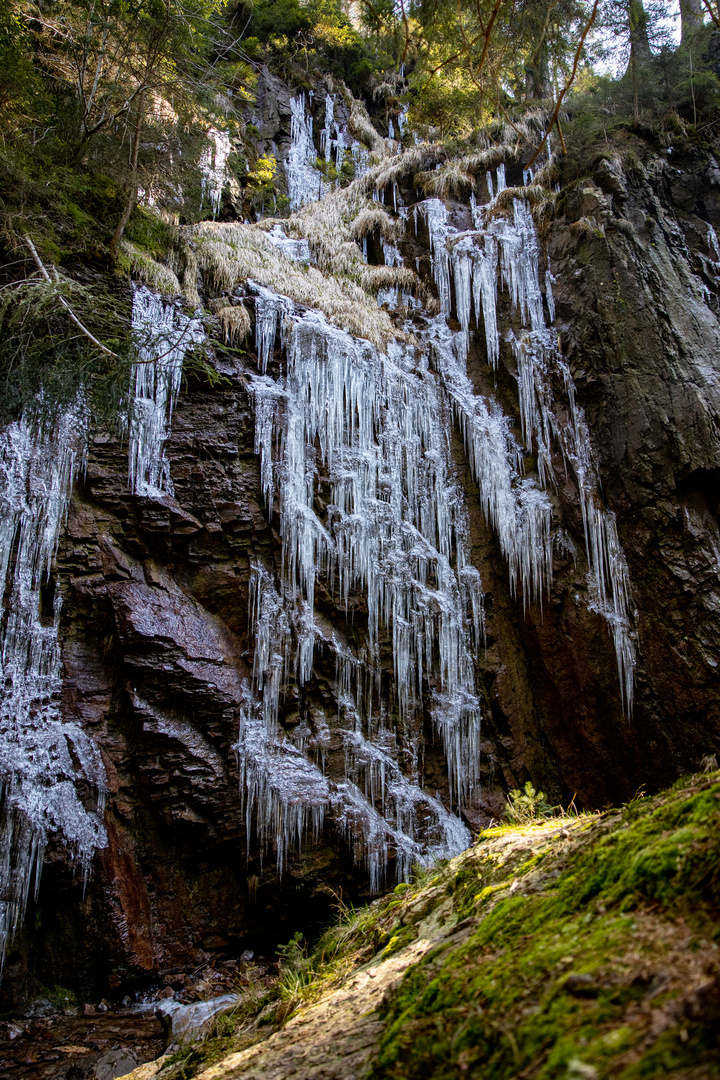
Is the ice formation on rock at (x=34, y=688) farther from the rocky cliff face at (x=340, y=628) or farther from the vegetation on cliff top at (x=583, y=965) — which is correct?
the vegetation on cliff top at (x=583, y=965)

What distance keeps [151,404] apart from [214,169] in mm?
4878

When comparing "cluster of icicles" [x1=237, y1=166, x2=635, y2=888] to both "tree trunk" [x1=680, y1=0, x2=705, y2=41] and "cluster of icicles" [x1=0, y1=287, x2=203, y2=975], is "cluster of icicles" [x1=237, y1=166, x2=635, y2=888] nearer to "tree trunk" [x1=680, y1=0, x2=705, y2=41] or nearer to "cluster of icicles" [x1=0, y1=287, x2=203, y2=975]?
"cluster of icicles" [x1=0, y1=287, x2=203, y2=975]

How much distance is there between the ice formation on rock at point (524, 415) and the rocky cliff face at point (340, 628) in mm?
171

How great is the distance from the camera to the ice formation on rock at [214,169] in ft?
34.8

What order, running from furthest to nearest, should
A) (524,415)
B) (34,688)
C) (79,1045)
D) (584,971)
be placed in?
(524,415)
(34,688)
(79,1045)
(584,971)

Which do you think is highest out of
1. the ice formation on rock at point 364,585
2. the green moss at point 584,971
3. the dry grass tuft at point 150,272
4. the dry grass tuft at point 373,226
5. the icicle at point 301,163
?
the icicle at point 301,163

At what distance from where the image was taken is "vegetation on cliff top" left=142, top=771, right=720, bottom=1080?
3.49ft

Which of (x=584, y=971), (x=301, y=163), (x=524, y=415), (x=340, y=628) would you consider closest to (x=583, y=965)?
(x=584, y=971)

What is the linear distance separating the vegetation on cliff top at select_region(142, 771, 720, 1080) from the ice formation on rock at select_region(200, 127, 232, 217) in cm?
1101

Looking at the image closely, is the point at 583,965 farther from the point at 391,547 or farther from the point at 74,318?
the point at 391,547

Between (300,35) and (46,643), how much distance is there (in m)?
17.7

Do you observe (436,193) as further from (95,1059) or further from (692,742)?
(95,1059)

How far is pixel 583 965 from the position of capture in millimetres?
1354

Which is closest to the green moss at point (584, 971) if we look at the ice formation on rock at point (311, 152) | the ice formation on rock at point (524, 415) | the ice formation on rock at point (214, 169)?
the ice formation on rock at point (524, 415)
